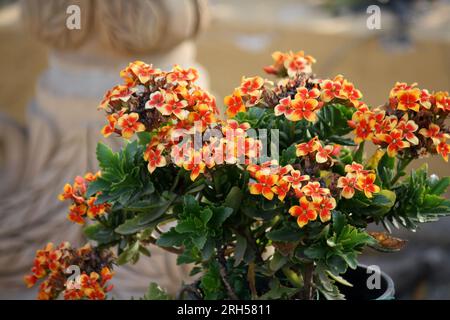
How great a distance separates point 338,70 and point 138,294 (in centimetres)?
261

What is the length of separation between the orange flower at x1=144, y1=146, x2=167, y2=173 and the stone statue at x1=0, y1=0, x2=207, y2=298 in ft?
2.89

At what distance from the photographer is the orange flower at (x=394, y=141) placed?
1224 millimetres

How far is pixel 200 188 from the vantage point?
1243 mm

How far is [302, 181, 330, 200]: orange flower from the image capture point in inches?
45.7

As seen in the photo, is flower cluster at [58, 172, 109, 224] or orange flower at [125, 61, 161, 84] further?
flower cluster at [58, 172, 109, 224]

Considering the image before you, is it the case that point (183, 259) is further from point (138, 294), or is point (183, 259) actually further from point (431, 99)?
point (138, 294)

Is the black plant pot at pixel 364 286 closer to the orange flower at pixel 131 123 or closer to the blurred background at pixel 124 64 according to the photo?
the orange flower at pixel 131 123

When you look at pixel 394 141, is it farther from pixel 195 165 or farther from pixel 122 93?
pixel 122 93

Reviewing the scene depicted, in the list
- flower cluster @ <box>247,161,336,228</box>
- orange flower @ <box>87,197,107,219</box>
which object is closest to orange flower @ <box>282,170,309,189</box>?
flower cluster @ <box>247,161,336,228</box>

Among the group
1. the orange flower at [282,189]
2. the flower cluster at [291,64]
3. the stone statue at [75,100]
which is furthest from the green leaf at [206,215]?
the stone statue at [75,100]

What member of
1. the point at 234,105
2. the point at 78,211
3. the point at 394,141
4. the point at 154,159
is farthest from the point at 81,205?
the point at 394,141

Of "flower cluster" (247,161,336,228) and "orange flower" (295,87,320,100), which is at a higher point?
"orange flower" (295,87,320,100)

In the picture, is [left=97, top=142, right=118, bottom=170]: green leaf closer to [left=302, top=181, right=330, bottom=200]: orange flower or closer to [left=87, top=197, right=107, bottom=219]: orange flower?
[left=87, top=197, right=107, bottom=219]: orange flower

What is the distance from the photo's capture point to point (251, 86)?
4.21 ft
